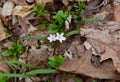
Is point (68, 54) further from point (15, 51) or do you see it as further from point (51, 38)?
point (15, 51)

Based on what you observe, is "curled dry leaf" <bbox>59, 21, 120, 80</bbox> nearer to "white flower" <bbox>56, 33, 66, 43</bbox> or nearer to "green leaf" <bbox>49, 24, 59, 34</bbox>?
"white flower" <bbox>56, 33, 66, 43</bbox>

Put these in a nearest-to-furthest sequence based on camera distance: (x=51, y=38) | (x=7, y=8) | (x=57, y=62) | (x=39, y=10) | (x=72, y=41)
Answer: (x=57, y=62) → (x=51, y=38) → (x=72, y=41) → (x=39, y=10) → (x=7, y=8)

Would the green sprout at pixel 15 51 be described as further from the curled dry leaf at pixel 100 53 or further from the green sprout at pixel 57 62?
the curled dry leaf at pixel 100 53

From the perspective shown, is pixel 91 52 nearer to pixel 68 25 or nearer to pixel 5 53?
pixel 68 25

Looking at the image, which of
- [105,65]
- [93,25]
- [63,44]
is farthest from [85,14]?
[105,65]

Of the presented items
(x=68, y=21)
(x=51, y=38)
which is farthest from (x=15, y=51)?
(x=68, y=21)

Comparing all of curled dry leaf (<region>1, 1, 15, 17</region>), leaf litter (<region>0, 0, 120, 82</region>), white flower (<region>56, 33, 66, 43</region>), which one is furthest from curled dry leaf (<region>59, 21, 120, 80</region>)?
curled dry leaf (<region>1, 1, 15, 17</region>)
